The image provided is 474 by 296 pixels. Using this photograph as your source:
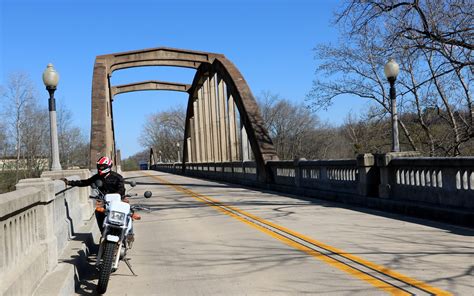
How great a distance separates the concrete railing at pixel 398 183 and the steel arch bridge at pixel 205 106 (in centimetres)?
591

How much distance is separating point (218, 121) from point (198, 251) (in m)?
34.5

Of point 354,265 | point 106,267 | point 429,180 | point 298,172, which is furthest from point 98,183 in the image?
point 298,172

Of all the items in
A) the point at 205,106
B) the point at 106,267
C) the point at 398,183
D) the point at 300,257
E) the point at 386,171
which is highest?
the point at 205,106

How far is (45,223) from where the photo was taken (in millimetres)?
5922

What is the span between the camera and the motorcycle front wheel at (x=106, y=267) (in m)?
5.89

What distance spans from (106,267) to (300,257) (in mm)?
2929

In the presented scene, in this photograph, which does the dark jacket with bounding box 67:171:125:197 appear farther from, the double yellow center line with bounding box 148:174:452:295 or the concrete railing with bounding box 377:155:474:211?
the concrete railing with bounding box 377:155:474:211

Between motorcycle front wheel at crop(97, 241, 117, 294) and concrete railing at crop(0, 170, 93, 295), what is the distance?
615mm

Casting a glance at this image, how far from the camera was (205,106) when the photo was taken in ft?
157

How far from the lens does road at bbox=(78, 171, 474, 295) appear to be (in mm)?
5848

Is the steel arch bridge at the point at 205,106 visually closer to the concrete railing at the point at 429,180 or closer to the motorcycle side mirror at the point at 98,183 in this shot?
the concrete railing at the point at 429,180

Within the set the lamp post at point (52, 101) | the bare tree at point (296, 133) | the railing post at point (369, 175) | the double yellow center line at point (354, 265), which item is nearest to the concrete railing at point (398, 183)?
the railing post at point (369, 175)

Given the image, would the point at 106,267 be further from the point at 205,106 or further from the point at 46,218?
the point at 205,106

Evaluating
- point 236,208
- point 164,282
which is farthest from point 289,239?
point 236,208
